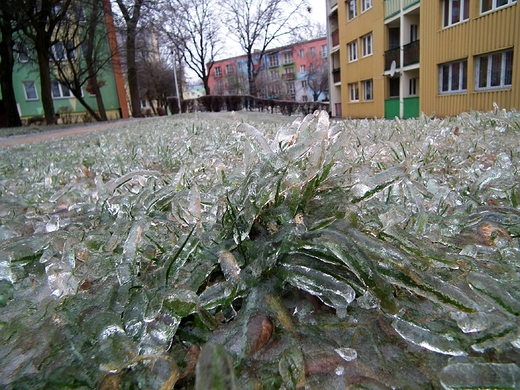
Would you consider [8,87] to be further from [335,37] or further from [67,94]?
[335,37]

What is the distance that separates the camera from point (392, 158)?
5.74ft

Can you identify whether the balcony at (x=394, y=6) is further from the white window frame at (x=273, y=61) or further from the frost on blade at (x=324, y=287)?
the white window frame at (x=273, y=61)

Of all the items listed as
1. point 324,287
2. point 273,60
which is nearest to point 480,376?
point 324,287

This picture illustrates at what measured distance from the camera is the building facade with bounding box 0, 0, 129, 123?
2584 cm

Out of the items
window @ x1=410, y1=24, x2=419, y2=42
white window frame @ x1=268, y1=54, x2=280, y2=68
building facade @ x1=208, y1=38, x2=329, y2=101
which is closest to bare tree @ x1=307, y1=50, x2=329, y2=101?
building facade @ x1=208, y1=38, x2=329, y2=101

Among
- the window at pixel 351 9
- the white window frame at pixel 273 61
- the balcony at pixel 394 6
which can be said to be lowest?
the balcony at pixel 394 6

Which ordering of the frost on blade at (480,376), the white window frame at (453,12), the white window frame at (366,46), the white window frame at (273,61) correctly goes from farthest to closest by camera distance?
the white window frame at (273,61) → the white window frame at (366,46) → the white window frame at (453,12) → the frost on blade at (480,376)

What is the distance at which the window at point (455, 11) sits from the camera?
14.2m

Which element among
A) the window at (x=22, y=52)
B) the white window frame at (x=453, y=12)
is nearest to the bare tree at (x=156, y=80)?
the window at (x=22, y=52)

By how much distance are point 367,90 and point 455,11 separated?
892cm

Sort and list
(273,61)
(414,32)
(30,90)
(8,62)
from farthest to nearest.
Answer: (273,61) < (30,90) < (414,32) < (8,62)

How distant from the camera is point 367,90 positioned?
930 inches

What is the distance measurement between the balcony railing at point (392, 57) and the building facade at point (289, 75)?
38.4m

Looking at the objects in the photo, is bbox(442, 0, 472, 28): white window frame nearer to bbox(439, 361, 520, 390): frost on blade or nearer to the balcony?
the balcony
